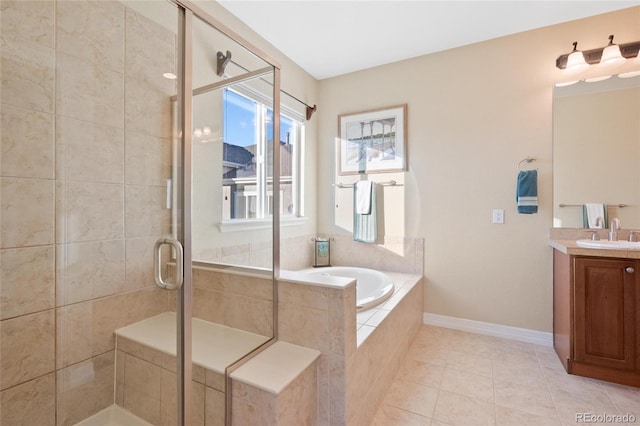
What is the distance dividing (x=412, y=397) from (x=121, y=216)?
1948 mm

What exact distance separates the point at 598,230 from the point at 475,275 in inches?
37.0

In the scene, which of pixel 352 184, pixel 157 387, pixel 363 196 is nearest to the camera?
pixel 157 387

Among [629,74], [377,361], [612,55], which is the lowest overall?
[377,361]

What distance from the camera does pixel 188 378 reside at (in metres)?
1.21

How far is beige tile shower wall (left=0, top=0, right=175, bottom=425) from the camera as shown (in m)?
1.17

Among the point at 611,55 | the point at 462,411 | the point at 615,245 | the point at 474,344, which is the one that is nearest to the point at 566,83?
the point at 611,55

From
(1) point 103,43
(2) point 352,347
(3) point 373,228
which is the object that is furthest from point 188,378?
(3) point 373,228

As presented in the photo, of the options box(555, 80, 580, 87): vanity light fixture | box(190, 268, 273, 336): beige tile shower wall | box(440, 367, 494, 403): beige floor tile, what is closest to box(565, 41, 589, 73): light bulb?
box(555, 80, 580, 87): vanity light fixture

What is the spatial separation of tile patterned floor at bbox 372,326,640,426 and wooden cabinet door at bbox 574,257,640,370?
0.20 m

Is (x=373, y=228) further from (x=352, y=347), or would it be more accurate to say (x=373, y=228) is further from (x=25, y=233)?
(x=25, y=233)

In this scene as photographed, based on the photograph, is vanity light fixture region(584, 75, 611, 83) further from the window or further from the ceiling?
the window

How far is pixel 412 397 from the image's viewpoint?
177 cm

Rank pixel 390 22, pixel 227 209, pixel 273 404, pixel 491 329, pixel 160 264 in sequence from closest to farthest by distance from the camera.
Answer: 1. pixel 273 404
2. pixel 160 264
3. pixel 227 209
4. pixel 390 22
5. pixel 491 329

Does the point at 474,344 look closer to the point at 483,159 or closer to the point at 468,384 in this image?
the point at 468,384
